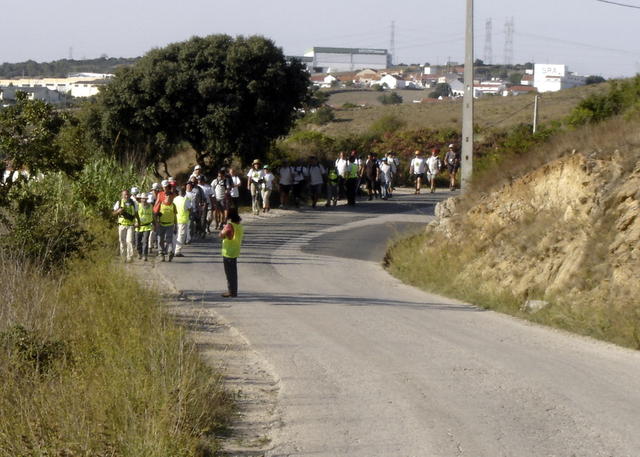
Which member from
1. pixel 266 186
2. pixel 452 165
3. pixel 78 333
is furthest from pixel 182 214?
pixel 452 165

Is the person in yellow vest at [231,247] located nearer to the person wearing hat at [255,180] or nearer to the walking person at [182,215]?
the walking person at [182,215]

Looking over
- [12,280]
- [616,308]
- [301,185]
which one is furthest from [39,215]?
[301,185]

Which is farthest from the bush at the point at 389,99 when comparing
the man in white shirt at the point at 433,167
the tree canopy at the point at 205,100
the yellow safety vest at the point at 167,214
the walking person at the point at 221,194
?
the yellow safety vest at the point at 167,214

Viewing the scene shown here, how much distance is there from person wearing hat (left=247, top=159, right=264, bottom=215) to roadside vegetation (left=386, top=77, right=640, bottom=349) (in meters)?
8.56

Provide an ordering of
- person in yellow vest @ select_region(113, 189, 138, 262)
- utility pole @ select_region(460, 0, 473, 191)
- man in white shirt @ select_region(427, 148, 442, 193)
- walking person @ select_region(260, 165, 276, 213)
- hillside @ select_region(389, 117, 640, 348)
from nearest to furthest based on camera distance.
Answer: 1. hillside @ select_region(389, 117, 640, 348)
2. person in yellow vest @ select_region(113, 189, 138, 262)
3. utility pole @ select_region(460, 0, 473, 191)
4. walking person @ select_region(260, 165, 276, 213)
5. man in white shirt @ select_region(427, 148, 442, 193)

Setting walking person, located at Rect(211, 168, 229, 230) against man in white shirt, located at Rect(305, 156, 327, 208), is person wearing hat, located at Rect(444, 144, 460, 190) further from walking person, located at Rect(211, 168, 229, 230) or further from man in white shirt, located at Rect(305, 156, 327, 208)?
walking person, located at Rect(211, 168, 229, 230)

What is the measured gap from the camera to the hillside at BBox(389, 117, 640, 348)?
14414 mm

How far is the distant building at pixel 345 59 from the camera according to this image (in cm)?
16695

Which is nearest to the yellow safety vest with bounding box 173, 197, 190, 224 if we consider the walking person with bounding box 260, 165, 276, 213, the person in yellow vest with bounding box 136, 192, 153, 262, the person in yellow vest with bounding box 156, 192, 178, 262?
the person in yellow vest with bounding box 156, 192, 178, 262

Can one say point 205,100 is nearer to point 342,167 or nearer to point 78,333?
point 342,167

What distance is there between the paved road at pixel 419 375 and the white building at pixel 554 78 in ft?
320

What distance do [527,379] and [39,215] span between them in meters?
9.38

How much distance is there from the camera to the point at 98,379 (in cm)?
845

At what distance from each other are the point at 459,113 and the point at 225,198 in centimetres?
5758
